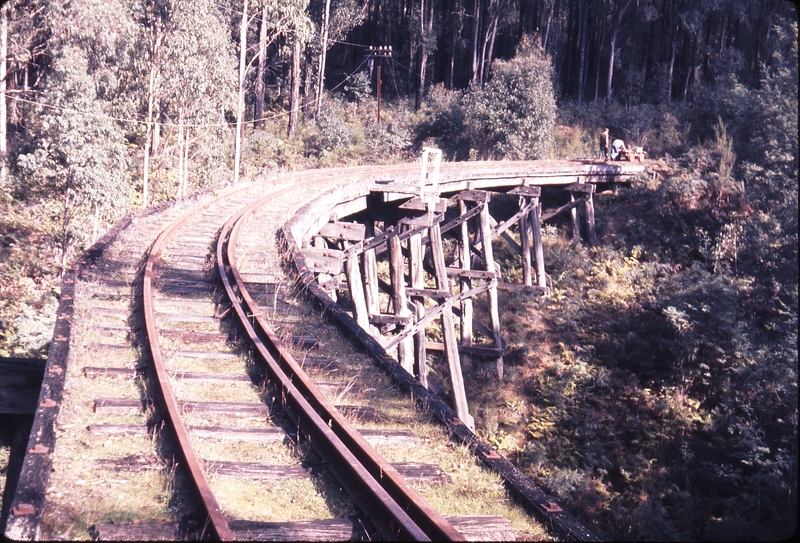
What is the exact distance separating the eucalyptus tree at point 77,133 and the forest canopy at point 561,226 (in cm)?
6

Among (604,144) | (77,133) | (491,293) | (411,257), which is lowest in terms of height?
(491,293)

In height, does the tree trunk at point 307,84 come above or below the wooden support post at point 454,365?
above

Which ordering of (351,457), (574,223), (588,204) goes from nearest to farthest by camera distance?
1. (351,457)
2. (588,204)
3. (574,223)

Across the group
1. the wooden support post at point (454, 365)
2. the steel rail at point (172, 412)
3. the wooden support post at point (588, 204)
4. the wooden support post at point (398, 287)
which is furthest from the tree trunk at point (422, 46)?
the steel rail at point (172, 412)

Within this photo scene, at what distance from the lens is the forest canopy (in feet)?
32.7

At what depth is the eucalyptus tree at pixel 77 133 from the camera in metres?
16.9

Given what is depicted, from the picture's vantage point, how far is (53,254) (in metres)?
17.1

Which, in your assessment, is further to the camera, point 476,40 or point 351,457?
point 476,40

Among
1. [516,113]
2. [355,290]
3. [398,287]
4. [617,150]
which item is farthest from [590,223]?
[355,290]

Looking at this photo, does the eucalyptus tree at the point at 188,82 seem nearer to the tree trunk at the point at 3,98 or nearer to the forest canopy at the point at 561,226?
the forest canopy at the point at 561,226

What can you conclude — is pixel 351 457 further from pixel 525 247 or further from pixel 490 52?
pixel 490 52

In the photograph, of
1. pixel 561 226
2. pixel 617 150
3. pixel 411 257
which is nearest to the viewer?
pixel 411 257

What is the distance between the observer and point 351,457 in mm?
3529

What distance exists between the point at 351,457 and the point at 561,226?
17843 mm
